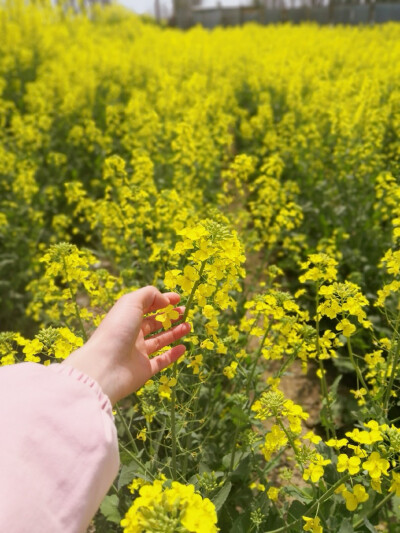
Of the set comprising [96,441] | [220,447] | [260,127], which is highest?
[96,441]

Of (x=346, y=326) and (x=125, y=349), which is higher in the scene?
(x=125, y=349)

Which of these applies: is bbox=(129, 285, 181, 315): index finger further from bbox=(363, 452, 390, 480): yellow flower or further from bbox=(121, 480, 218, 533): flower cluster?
bbox=(363, 452, 390, 480): yellow flower

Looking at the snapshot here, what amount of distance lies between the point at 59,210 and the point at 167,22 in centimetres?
2447

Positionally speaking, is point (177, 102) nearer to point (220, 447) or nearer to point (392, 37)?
point (220, 447)

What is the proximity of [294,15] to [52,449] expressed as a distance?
2638 centimetres

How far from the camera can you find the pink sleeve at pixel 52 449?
0.82 m

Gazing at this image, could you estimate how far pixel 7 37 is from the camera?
352 inches

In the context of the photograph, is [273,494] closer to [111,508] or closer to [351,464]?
[351,464]

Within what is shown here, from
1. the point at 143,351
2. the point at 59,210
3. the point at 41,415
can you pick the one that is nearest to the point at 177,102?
the point at 59,210

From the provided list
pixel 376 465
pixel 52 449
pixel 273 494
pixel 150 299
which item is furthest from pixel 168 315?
pixel 273 494

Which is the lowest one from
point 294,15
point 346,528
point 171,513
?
point 346,528

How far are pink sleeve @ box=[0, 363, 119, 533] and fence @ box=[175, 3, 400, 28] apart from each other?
22.1 metres

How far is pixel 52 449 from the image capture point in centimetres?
91

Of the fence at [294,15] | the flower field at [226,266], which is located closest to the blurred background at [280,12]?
the fence at [294,15]
